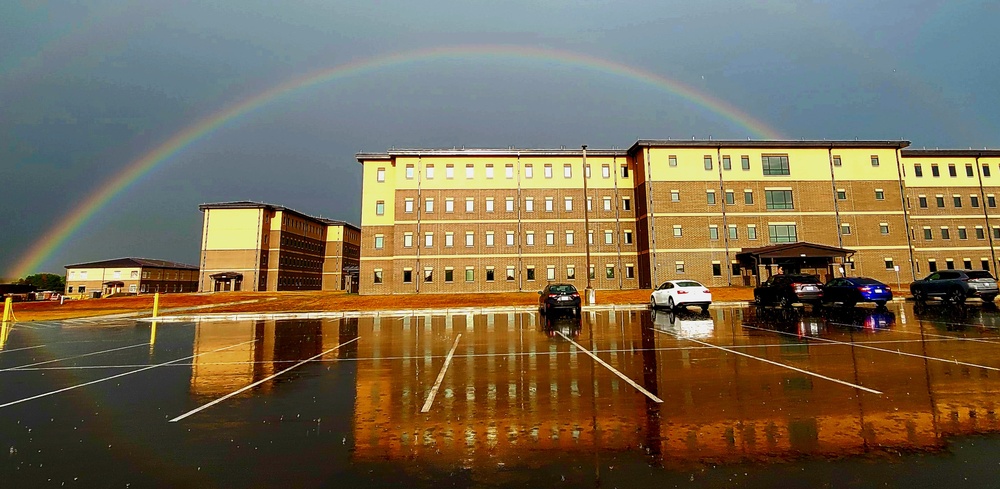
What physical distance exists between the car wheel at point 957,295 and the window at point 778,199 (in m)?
23.4

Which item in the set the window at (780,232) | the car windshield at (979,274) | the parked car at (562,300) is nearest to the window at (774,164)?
the window at (780,232)

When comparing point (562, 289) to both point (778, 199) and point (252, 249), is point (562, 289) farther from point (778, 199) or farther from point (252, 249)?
point (252, 249)

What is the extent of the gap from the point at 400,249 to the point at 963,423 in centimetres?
4308

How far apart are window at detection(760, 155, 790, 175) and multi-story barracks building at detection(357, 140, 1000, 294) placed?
14cm

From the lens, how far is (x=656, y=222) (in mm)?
43375

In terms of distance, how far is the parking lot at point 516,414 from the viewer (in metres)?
3.99

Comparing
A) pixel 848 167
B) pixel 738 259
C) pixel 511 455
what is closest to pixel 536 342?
pixel 511 455

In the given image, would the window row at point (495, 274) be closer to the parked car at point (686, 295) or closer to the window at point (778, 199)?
the window at point (778, 199)

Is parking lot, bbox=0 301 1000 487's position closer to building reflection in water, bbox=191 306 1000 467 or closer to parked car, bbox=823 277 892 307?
building reflection in water, bbox=191 306 1000 467

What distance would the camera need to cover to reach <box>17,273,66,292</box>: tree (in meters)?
126

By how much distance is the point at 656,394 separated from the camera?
6523 mm

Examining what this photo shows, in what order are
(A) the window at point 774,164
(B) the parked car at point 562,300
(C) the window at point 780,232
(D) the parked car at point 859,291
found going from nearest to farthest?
(D) the parked car at point 859,291 < (B) the parked car at point 562,300 < (C) the window at point 780,232 < (A) the window at point 774,164

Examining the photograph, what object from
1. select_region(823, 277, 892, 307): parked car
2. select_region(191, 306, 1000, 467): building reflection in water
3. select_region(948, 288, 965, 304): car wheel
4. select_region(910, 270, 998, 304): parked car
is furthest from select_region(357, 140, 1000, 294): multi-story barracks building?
select_region(191, 306, 1000, 467): building reflection in water

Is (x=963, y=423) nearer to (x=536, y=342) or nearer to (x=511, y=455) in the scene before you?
(x=511, y=455)
